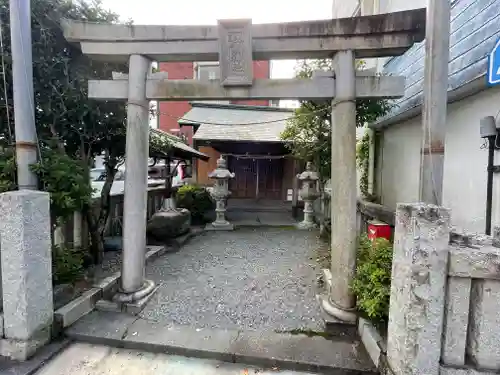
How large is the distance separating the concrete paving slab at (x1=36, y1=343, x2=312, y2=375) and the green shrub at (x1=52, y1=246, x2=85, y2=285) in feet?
3.55

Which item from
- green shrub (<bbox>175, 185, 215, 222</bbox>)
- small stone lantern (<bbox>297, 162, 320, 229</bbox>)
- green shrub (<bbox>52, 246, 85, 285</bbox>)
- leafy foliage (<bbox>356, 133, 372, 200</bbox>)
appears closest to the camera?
green shrub (<bbox>52, 246, 85, 285</bbox>)

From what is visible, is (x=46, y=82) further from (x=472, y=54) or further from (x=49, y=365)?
(x=472, y=54)

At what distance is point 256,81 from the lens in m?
3.62

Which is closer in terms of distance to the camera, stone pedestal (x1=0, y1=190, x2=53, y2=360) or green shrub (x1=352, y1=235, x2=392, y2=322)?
stone pedestal (x1=0, y1=190, x2=53, y2=360)

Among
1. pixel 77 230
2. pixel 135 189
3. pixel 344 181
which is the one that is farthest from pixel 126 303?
pixel 344 181

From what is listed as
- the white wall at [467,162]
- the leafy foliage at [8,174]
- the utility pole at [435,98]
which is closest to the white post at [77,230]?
the leafy foliage at [8,174]

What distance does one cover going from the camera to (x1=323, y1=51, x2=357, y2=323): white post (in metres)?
3.38

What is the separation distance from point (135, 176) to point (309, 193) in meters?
6.63

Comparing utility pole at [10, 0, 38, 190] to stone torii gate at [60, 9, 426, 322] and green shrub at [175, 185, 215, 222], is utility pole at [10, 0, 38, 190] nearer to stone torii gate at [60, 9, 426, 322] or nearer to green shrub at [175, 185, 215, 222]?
stone torii gate at [60, 9, 426, 322]

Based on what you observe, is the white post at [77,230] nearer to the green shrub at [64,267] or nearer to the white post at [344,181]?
the green shrub at [64,267]

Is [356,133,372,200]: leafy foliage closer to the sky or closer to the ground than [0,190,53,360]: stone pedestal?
closer to the sky

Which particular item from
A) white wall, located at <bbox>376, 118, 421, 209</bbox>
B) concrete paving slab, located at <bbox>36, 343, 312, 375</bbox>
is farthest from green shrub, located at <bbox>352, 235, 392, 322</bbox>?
white wall, located at <bbox>376, 118, 421, 209</bbox>

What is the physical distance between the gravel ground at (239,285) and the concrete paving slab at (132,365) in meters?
0.59

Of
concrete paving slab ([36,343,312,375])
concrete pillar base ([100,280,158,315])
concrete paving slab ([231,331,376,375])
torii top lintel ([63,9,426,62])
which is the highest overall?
torii top lintel ([63,9,426,62])
